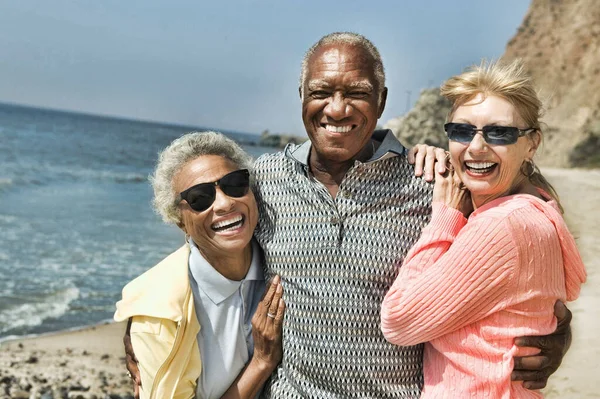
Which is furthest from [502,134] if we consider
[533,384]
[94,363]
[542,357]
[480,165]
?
[94,363]

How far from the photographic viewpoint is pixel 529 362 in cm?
268

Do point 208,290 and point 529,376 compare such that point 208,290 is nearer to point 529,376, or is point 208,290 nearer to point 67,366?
point 529,376

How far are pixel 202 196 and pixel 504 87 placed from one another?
58.3 inches

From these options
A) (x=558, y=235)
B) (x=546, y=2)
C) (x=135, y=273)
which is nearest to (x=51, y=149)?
(x=546, y=2)

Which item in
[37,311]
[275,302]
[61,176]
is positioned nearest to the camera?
[275,302]

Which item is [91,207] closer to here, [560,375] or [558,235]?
[560,375]

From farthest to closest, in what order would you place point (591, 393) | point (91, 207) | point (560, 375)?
point (91, 207), point (560, 375), point (591, 393)

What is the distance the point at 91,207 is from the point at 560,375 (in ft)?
65.3

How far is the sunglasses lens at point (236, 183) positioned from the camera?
3201 millimetres

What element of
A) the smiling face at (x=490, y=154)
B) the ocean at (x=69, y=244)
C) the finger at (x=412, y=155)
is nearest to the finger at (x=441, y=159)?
the finger at (x=412, y=155)

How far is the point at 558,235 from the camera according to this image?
260 cm

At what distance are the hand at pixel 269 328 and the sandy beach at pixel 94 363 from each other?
15.2 feet

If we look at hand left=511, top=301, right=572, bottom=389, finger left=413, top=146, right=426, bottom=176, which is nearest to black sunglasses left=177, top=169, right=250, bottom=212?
finger left=413, top=146, right=426, bottom=176

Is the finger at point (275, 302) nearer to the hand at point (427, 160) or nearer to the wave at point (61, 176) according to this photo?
the hand at point (427, 160)
